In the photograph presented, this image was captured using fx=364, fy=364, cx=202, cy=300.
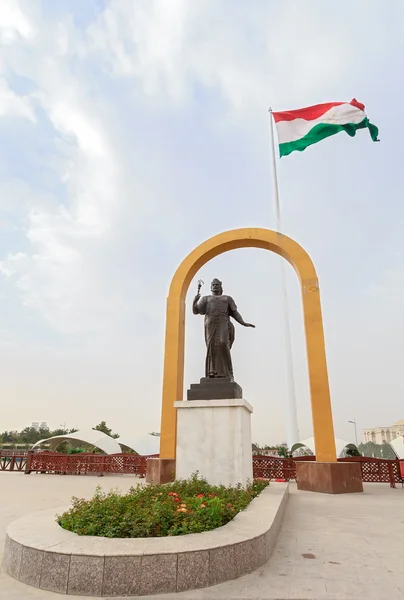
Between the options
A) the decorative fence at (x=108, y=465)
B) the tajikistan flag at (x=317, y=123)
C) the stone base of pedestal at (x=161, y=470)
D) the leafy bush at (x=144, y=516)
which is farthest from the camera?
the decorative fence at (x=108, y=465)

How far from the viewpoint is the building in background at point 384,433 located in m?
75.9

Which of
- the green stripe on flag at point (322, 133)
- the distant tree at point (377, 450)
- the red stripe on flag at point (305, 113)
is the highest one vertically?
the red stripe on flag at point (305, 113)

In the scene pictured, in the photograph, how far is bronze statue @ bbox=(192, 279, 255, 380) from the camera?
314 inches

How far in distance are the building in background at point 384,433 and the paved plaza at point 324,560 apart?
77.2m

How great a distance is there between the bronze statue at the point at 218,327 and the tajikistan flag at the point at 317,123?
6.13 metres

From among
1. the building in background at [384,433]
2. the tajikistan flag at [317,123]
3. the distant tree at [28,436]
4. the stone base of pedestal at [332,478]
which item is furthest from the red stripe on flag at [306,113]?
the building in background at [384,433]

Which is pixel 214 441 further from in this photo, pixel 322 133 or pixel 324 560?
Answer: pixel 322 133

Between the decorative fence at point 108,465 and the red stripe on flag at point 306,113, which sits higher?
the red stripe on flag at point 306,113

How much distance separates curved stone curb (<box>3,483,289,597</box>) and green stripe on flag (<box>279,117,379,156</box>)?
11242 mm

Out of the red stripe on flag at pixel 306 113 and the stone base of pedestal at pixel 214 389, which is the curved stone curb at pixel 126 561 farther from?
the red stripe on flag at pixel 306 113

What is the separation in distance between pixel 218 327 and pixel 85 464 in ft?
36.1

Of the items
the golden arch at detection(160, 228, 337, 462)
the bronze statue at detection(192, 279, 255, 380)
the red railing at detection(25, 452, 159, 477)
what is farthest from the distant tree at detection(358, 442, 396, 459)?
the bronze statue at detection(192, 279, 255, 380)

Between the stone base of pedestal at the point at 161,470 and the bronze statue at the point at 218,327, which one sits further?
the stone base of pedestal at the point at 161,470

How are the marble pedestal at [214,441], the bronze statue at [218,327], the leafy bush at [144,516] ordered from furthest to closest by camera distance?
1. the bronze statue at [218,327]
2. the marble pedestal at [214,441]
3. the leafy bush at [144,516]
